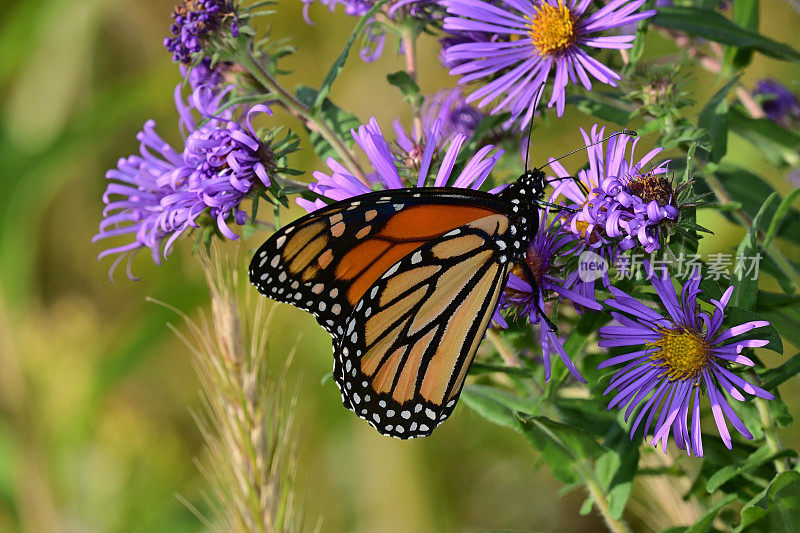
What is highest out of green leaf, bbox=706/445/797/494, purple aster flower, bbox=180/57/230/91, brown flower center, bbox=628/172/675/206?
purple aster flower, bbox=180/57/230/91

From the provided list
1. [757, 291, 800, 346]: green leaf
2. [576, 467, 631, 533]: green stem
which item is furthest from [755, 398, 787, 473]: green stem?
[576, 467, 631, 533]: green stem

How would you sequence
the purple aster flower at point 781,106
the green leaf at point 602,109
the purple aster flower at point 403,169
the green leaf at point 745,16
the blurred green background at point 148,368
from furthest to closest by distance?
1. the blurred green background at point 148,368
2. the purple aster flower at point 781,106
3. the green leaf at point 745,16
4. the green leaf at point 602,109
5. the purple aster flower at point 403,169

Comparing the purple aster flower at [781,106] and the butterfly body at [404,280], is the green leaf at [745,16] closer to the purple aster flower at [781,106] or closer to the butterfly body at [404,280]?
the purple aster flower at [781,106]

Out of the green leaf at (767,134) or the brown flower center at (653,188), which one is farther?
the green leaf at (767,134)

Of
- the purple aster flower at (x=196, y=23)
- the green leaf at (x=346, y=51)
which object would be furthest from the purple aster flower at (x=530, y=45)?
the purple aster flower at (x=196, y=23)

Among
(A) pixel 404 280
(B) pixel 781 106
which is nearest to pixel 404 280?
(A) pixel 404 280

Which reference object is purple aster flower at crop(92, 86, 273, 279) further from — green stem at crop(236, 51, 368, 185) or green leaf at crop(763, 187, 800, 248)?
green leaf at crop(763, 187, 800, 248)

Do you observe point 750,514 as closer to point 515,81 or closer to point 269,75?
point 515,81

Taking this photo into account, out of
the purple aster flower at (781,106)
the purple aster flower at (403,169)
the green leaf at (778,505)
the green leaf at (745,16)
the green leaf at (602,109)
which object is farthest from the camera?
the purple aster flower at (781,106)
